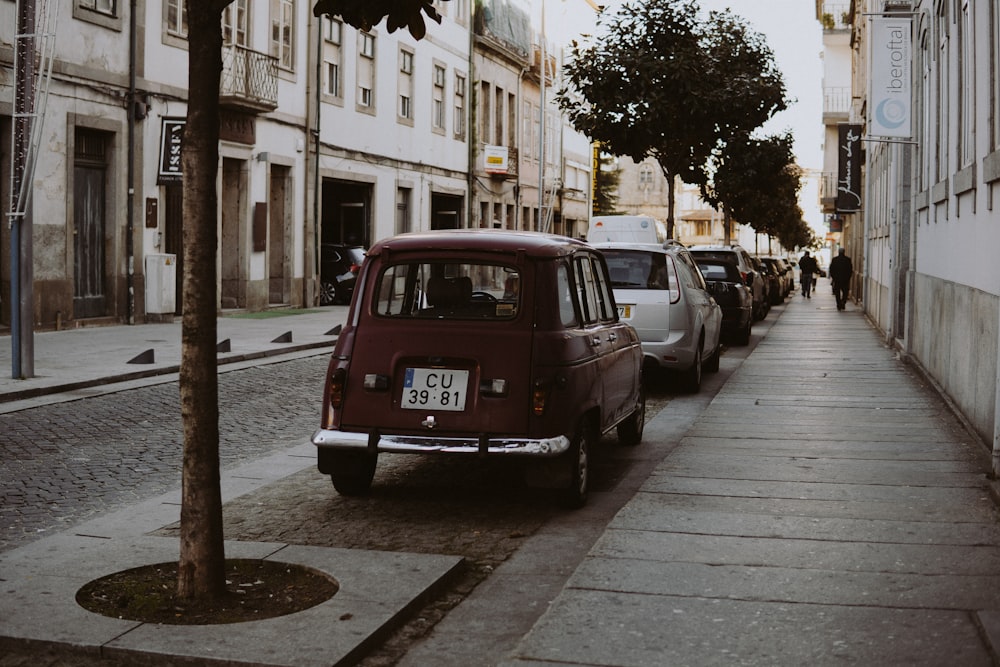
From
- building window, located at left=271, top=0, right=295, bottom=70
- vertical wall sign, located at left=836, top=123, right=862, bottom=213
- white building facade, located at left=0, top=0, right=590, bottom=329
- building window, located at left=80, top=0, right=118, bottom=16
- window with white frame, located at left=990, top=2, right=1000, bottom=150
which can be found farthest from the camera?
vertical wall sign, located at left=836, top=123, right=862, bottom=213

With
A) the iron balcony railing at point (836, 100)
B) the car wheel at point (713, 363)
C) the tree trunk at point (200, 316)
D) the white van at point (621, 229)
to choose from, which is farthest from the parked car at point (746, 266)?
the iron balcony railing at point (836, 100)

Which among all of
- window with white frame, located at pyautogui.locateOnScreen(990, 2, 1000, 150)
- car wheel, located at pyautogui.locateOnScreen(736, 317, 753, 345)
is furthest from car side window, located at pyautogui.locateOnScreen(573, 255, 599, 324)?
car wheel, located at pyautogui.locateOnScreen(736, 317, 753, 345)

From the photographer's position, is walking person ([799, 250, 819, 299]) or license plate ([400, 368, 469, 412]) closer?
license plate ([400, 368, 469, 412])

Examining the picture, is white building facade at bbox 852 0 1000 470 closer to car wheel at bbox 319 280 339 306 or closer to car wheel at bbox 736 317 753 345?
car wheel at bbox 736 317 753 345

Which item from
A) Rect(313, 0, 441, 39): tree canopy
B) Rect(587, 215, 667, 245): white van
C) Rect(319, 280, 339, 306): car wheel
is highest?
Rect(587, 215, 667, 245): white van

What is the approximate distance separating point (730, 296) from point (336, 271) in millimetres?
12795

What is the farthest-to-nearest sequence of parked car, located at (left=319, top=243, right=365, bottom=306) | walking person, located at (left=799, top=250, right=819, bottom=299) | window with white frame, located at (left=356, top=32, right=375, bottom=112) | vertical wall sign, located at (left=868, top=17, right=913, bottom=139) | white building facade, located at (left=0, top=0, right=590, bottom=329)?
walking person, located at (left=799, top=250, right=819, bottom=299), window with white frame, located at (left=356, top=32, right=375, bottom=112), parked car, located at (left=319, top=243, right=365, bottom=306), white building facade, located at (left=0, top=0, right=590, bottom=329), vertical wall sign, located at (left=868, top=17, right=913, bottom=139)

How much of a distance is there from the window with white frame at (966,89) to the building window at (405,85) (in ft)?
82.3

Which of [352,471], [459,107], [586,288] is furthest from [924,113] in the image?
[459,107]

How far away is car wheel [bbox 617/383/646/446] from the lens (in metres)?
10.6

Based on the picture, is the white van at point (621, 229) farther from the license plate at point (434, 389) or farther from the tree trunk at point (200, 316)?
the tree trunk at point (200, 316)

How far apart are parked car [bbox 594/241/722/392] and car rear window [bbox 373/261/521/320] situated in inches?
247

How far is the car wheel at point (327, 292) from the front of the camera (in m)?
33.0

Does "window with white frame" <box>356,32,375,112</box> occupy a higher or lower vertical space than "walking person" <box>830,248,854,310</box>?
higher
